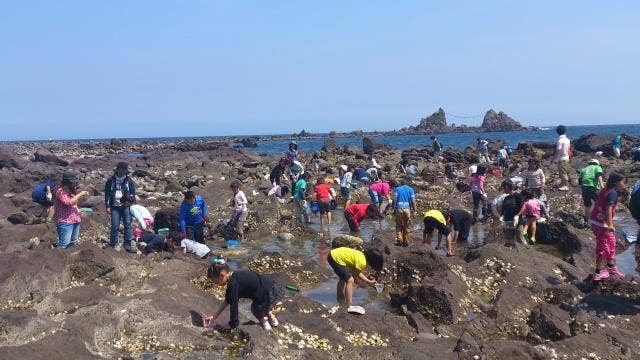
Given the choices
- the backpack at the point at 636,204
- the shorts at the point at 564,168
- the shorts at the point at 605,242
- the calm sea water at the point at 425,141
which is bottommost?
the calm sea water at the point at 425,141

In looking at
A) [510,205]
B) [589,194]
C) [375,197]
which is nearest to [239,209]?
[375,197]

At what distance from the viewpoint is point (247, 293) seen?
8641 mm

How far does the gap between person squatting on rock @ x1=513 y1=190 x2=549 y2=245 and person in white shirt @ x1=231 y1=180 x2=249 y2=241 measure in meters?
8.61

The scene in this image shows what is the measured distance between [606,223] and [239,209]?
35.0 ft

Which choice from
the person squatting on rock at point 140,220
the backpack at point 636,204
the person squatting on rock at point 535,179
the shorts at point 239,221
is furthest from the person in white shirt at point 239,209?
the backpack at point 636,204

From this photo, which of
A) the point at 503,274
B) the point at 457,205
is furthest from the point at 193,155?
the point at 503,274

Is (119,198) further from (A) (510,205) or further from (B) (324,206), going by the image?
(A) (510,205)

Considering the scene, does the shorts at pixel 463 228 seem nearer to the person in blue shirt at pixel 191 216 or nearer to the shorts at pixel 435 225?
the shorts at pixel 435 225

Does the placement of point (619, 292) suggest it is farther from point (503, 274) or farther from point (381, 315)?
point (381, 315)

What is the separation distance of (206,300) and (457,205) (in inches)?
585

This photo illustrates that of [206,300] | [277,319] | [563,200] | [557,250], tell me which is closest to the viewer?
[277,319]

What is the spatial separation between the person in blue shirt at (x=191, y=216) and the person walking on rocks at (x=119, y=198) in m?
1.45

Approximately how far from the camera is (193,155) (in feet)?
189

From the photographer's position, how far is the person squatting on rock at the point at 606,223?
10.7 meters
